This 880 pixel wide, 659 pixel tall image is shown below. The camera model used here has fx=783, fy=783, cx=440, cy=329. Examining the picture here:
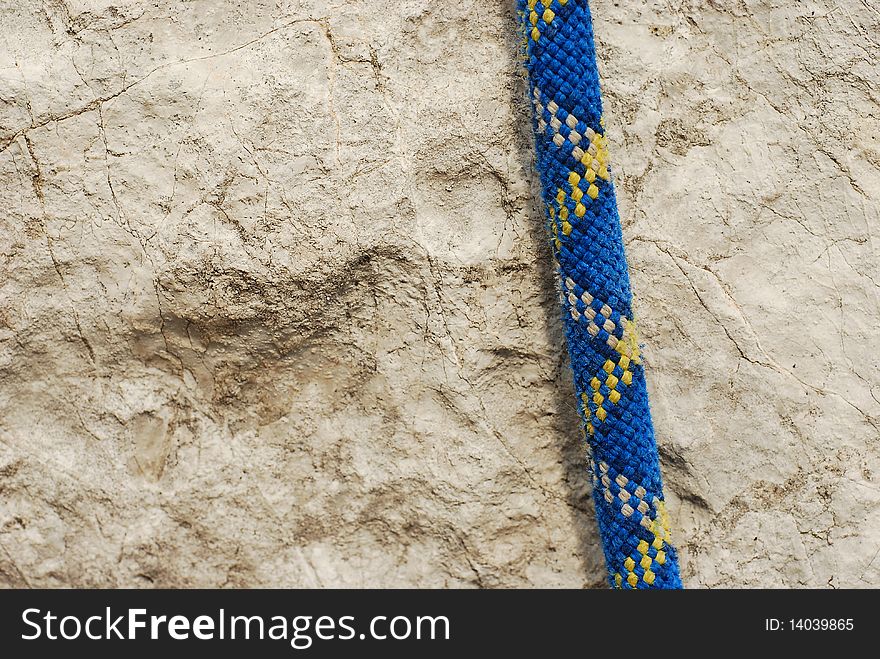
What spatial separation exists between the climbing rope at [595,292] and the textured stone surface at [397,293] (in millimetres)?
49

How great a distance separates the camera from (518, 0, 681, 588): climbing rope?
791 mm

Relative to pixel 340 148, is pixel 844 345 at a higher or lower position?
lower

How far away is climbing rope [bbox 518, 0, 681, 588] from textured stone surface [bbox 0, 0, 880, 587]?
0.05 meters

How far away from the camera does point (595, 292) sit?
81 centimetres

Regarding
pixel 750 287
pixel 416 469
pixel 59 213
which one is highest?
pixel 59 213

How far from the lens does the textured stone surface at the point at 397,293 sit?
824mm

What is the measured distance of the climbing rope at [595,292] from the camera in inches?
31.1

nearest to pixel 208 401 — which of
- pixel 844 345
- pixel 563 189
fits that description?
pixel 563 189

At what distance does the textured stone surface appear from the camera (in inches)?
32.4

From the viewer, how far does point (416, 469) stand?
87cm

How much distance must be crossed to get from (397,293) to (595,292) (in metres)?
0.21

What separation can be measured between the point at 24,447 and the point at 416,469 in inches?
17.2

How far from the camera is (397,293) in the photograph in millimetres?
848

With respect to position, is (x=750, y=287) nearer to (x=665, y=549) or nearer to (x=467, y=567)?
(x=665, y=549)
